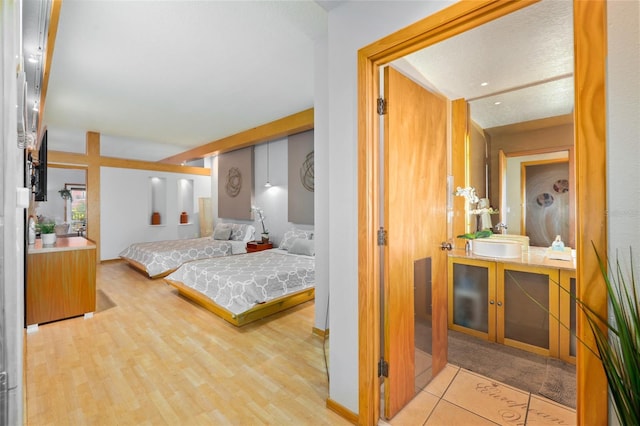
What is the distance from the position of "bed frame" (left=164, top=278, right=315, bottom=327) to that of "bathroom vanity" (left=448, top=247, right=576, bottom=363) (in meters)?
1.84

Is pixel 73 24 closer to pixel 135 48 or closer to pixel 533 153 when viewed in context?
pixel 135 48

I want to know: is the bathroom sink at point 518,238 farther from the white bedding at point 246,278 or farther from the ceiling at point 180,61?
the ceiling at point 180,61

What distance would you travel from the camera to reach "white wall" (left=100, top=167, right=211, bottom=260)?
21.7 ft

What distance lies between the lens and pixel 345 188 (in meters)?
1.74

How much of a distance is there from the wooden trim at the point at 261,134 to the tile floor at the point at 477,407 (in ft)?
12.8

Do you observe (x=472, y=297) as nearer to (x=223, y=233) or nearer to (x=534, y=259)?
(x=534, y=259)

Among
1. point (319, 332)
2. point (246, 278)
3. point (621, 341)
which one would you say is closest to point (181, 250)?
point (246, 278)

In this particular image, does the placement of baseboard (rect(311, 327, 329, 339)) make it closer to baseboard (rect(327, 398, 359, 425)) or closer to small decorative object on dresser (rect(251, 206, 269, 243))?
baseboard (rect(327, 398, 359, 425))

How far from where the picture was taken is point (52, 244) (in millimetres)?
3455

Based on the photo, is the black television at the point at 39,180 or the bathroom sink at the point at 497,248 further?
the black television at the point at 39,180

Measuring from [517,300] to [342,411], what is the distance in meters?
1.88

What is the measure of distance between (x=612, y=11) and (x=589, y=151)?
45cm

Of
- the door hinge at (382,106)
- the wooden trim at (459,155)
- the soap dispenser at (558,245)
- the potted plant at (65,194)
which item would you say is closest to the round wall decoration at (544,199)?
the soap dispenser at (558,245)

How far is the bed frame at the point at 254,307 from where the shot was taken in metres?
3.14
